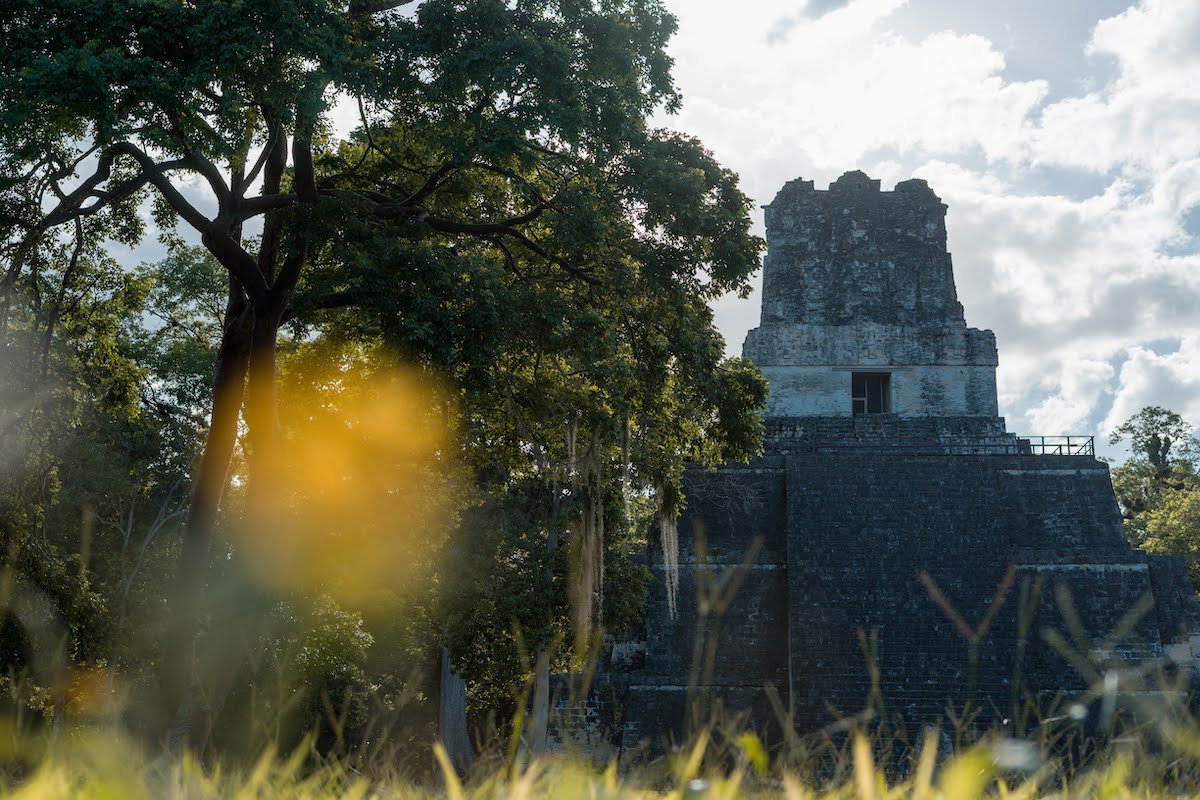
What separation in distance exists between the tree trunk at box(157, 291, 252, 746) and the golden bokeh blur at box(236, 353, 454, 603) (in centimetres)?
44

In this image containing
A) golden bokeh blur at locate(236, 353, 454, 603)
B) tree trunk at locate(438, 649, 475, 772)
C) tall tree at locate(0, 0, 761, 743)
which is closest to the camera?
tall tree at locate(0, 0, 761, 743)

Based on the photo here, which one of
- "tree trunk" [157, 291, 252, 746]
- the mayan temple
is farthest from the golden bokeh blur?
the mayan temple

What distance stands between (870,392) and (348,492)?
531 inches

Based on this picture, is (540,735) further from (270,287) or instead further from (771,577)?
(270,287)

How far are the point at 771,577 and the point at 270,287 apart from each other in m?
10.2

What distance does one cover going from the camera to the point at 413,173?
12.3 meters

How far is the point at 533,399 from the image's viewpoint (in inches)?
454

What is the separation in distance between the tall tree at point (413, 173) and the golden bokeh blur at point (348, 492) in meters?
0.88

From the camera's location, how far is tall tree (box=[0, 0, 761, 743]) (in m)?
8.76

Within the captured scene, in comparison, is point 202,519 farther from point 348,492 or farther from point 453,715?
point 453,715

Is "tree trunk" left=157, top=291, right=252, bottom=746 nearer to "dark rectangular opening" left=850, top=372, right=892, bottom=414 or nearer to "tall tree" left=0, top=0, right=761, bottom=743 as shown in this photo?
"tall tree" left=0, top=0, right=761, bottom=743

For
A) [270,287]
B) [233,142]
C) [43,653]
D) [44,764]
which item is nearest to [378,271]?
[233,142]

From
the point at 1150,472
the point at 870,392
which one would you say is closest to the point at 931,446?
the point at 870,392

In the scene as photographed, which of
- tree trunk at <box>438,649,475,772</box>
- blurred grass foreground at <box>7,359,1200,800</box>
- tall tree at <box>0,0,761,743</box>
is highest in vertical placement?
tall tree at <box>0,0,761,743</box>
